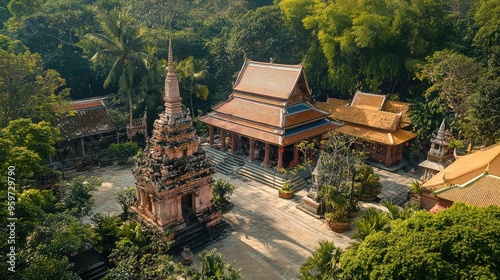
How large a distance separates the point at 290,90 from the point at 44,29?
26.7 metres

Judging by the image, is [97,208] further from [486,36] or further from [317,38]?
[486,36]

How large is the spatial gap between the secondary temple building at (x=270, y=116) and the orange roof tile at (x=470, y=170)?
29.6ft

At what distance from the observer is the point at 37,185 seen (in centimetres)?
2138

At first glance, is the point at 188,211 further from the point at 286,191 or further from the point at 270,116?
the point at 270,116

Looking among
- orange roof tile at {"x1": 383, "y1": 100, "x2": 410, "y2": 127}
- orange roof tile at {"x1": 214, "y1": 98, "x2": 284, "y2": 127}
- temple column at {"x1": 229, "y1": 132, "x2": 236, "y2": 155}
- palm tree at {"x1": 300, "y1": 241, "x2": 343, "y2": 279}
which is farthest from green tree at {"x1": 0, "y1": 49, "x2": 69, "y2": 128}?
orange roof tile at {"x1": 383, "y1": 100, "x2": 410, "y2": 127}

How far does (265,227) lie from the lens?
19.4m

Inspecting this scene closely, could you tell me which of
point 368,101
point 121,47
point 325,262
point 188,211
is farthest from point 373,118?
point 121,47

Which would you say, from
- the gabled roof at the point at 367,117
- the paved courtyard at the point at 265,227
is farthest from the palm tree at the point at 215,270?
the gabled roof at the point at 367,117

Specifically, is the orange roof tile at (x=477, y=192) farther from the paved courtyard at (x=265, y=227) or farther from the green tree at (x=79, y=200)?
the green tree at (x=79, y=200)

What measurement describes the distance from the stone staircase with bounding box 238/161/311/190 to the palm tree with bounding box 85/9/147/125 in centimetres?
1130

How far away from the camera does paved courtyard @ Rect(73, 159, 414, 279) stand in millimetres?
16422

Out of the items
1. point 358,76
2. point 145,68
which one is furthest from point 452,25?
point 145,68

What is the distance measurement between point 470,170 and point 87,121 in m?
26.4

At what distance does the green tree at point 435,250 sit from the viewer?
10.2 metres
